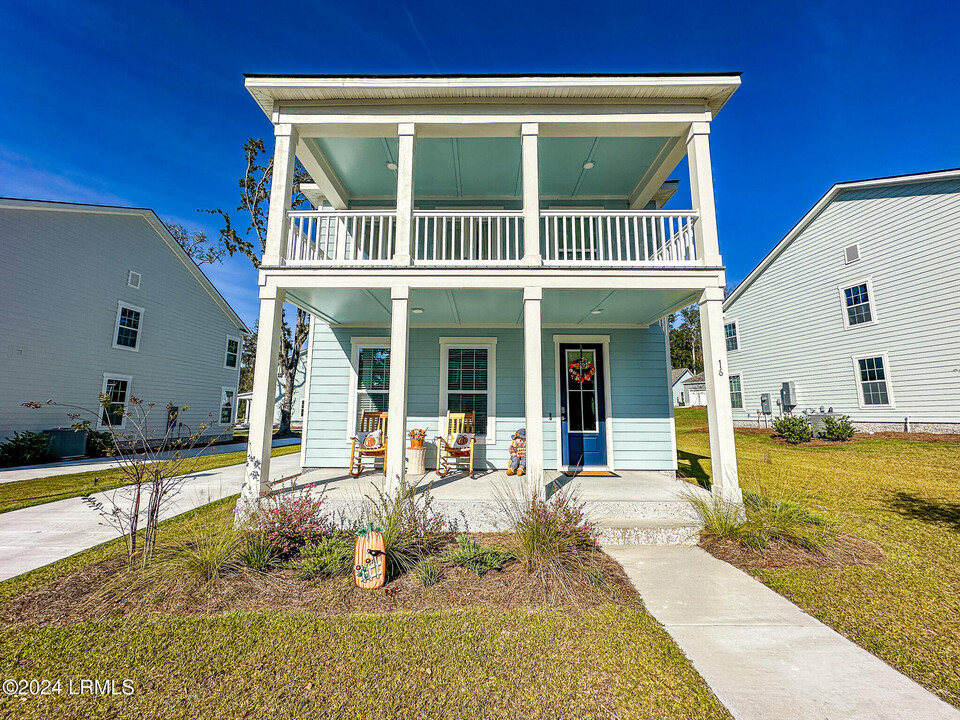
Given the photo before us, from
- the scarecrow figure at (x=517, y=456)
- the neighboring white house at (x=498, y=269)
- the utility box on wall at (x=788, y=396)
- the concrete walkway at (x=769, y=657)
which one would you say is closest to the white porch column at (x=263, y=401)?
the neighboring white house at (x=498, y=269)

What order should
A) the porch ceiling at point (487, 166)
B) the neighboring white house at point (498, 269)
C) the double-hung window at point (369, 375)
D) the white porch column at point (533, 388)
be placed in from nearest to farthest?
the white porch column at point (533, 388) < the neighboring white house at point (498, 269) < the porch ceiling at point (487, 166) < the double-hung window at point (369, 375)

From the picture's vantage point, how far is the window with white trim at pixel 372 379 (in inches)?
290

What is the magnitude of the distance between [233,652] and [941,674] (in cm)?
424

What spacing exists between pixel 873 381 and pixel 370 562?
15.9 m

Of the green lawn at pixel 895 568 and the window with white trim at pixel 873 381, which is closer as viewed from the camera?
the green lawn at pixel 895 568

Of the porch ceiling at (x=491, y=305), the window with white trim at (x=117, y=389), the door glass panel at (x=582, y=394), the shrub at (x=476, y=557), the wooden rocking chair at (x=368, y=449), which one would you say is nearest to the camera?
the shrub at (x=476, y=557)

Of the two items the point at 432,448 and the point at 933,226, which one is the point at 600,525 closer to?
the point at 432,448

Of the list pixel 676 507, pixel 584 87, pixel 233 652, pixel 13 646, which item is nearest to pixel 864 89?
pixel 584 87

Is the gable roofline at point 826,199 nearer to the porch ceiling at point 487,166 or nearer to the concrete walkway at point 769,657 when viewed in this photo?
the porch ceiling at point 487,166

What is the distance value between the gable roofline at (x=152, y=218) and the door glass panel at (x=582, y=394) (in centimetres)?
1360

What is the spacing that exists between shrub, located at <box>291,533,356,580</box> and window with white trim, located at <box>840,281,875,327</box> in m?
16.2

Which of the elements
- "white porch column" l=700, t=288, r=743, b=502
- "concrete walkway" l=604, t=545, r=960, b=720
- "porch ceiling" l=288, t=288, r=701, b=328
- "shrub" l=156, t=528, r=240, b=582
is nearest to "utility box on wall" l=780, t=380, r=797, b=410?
"porch ceiling" l=288, t=288, r=701, b=328

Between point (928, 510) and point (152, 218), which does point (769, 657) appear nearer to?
point (928, 510)

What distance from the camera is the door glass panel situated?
7227 mm
